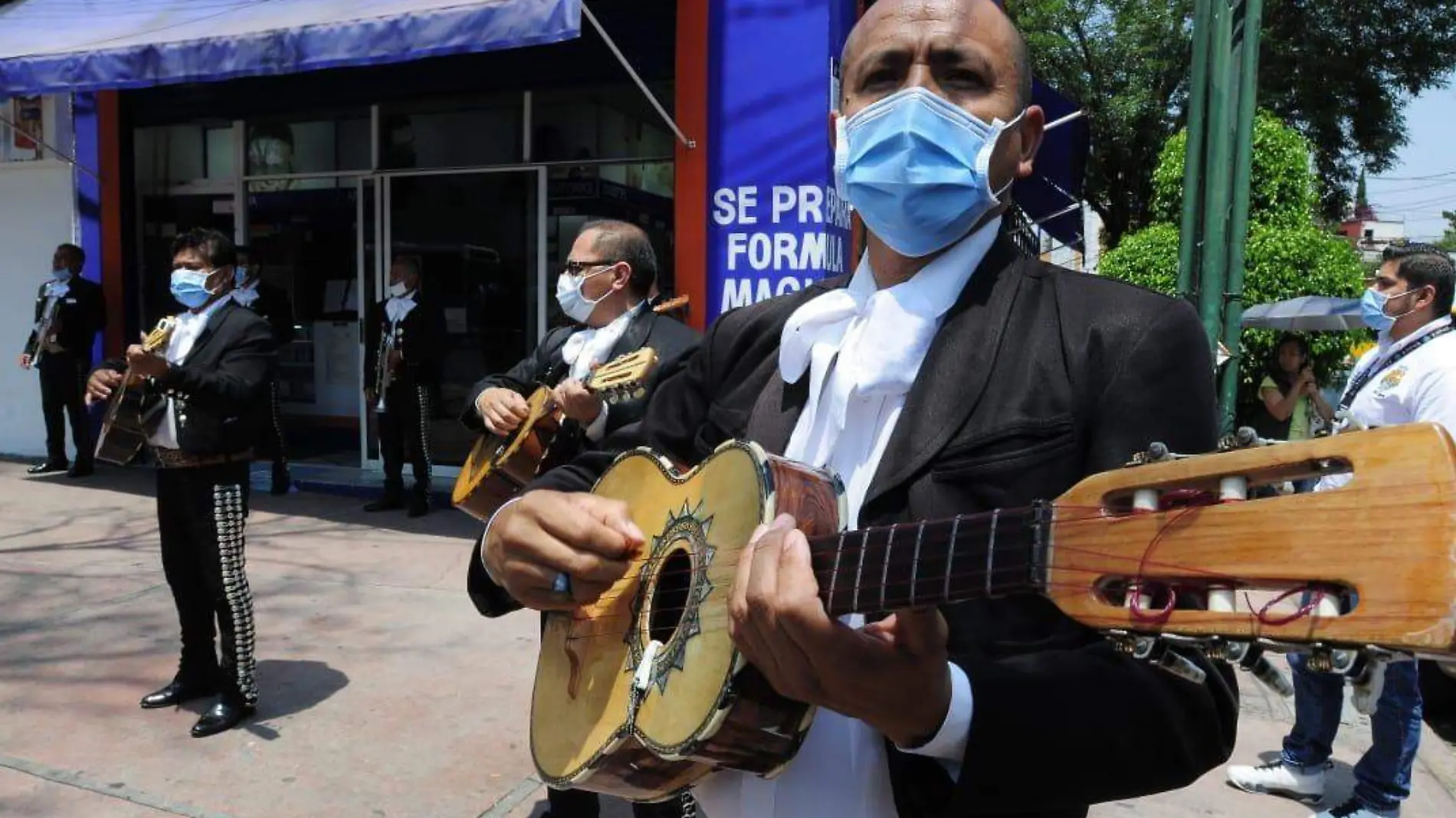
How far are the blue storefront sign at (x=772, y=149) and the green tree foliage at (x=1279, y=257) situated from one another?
465 cm

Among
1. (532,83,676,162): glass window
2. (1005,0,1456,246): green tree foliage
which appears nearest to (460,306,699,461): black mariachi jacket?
(532,83,676,162): glass window

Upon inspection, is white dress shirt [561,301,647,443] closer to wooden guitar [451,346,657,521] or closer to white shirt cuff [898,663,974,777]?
wooden guitar [451,346,657,521]

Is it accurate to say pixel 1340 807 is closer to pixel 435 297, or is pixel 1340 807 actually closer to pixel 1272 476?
pixel 1272 476

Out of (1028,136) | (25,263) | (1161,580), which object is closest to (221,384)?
(1028,136)

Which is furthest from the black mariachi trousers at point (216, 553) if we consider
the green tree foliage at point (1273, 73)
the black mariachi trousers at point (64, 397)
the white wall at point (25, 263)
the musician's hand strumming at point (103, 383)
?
the green tree foliage at point (1273, 73)

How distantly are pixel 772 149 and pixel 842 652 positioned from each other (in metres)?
5.67

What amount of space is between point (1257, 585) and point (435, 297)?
29.3ft

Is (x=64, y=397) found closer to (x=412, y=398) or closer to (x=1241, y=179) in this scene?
(x=412, y=398)

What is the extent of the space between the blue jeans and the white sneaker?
0.14 meters

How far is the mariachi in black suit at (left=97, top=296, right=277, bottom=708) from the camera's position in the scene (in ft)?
13.1

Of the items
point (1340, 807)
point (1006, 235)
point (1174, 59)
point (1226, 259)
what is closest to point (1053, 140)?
point (1226, 259)

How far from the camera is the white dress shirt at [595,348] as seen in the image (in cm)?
347

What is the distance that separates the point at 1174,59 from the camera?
64.0 ft

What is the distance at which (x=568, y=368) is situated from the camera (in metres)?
3.92
